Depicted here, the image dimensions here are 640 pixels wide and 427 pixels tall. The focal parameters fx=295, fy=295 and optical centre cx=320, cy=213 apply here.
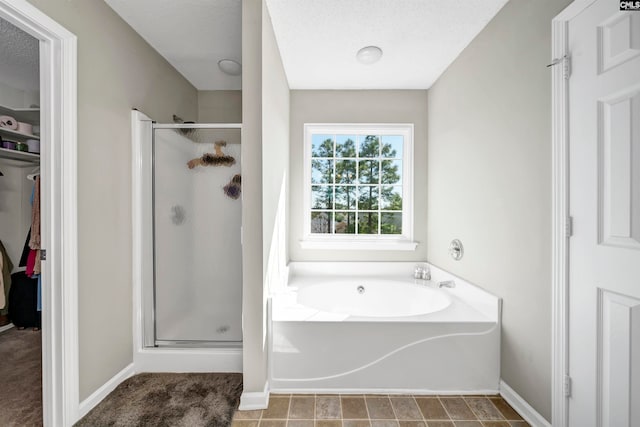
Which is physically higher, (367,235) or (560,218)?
(560,218)

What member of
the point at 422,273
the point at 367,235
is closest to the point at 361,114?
the point at 367,235

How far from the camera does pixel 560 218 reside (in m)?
1.38

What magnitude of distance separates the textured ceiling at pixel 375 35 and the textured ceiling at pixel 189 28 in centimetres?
33

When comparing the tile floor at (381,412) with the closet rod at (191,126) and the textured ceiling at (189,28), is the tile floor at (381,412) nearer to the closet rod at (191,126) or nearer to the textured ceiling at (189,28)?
the closet rod at (191,126)

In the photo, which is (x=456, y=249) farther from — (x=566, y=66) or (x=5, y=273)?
(x=5, y=273)

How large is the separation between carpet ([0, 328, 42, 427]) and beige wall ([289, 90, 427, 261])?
203cm

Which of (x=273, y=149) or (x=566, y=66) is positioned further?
(x=273, y=149)

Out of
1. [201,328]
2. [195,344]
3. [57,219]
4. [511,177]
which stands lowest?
[195,344]

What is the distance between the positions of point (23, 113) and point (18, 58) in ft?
2.17

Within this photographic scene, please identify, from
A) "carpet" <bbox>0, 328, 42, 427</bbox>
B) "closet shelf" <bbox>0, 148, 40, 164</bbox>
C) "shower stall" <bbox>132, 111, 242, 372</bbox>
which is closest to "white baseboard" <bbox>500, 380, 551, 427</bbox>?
"shower stall" <bbox>132, 111, 242, 372</bbox>

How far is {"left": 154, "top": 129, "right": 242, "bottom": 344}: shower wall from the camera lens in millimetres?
2145

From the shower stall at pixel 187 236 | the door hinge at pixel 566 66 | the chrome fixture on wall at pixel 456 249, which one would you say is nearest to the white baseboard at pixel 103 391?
the shower stall at pixel 187 236

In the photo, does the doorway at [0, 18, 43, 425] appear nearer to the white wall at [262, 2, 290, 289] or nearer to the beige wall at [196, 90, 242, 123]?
the beige wall at [196, 90, 242, 123]

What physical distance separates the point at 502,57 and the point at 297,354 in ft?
7.27
